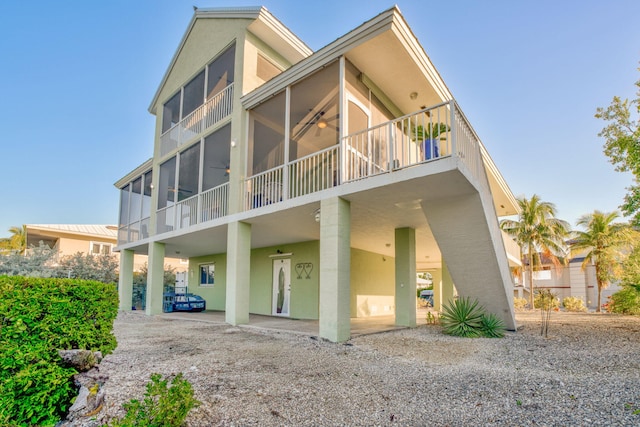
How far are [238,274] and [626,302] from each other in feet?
50.7

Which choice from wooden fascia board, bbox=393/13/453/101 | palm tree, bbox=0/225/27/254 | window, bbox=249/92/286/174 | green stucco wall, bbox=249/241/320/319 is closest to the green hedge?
wooden fascia board, bbox=393/13/453/101

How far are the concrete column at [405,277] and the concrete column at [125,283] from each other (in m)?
12.2

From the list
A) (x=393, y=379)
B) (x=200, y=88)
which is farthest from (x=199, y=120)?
(x=393, y=379)

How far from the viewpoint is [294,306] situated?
41.5 ft

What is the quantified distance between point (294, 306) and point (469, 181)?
8368 mm

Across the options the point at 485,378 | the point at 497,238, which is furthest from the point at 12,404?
the point at 497,238

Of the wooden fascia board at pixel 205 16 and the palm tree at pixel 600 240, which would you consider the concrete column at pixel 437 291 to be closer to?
the palm tree at pixel 600 240

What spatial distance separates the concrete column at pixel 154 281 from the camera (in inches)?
520

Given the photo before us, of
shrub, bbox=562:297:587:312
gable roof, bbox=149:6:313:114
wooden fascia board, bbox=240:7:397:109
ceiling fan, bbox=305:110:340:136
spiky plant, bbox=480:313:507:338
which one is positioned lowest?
shrub, bbox=562:297:587:312

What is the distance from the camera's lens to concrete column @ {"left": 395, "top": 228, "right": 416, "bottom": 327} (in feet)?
32.7

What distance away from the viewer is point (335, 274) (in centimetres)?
697

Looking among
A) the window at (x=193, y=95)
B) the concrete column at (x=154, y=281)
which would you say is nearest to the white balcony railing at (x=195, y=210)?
the concrete column at (x=154, y=281)

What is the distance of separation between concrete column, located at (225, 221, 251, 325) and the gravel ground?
2.01 meters

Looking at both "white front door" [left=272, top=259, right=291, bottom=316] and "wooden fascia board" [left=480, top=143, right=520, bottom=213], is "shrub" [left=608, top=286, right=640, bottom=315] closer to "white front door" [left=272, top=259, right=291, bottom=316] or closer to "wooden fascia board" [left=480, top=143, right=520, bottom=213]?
"wooden fascia board" [left=480, top=143, right=520, bottom=213]
